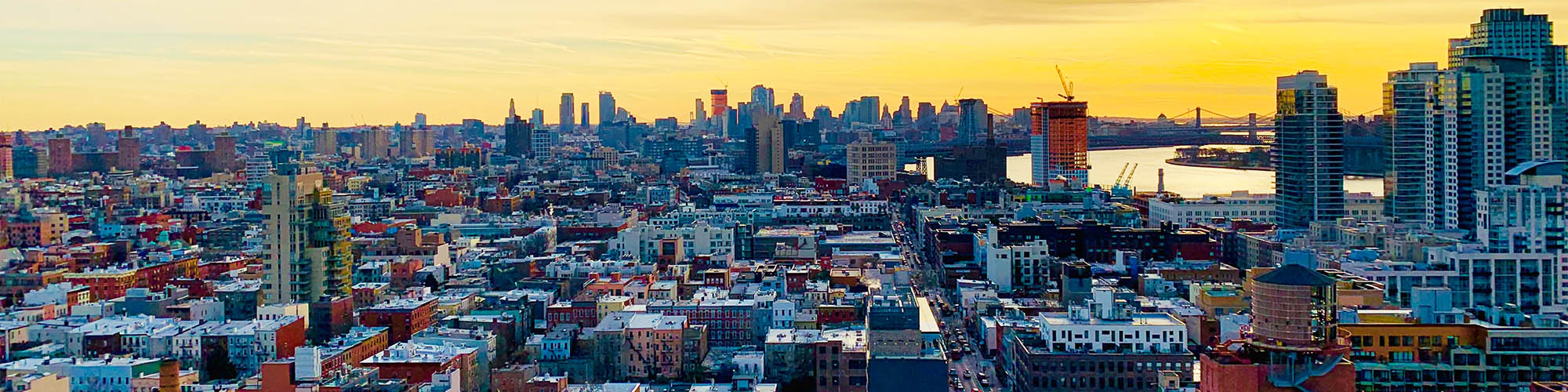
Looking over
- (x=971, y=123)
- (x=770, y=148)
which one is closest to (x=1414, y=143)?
(x=770, y=148)

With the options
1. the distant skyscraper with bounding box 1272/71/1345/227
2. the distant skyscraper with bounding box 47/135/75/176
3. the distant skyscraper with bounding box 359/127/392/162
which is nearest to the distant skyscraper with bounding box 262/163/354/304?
the distant skyscraper with bounding box 1272/71/1345/227

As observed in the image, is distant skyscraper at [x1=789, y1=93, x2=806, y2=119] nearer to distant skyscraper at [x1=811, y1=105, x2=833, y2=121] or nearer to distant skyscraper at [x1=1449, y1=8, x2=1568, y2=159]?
distant skyscraper at [x1=811, y1=105, x2=833, y2=121]

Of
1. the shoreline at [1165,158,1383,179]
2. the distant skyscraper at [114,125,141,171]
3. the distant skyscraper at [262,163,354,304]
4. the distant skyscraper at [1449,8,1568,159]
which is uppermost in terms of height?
the distant skyscraper at [1449,8,1568,159]

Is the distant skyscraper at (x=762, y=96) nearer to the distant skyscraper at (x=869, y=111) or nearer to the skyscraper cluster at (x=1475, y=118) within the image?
the distant skyscraper at (x=869, y=111)

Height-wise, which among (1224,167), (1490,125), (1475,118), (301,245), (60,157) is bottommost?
(301,245)

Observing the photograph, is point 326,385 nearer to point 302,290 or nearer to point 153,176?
point 302,290

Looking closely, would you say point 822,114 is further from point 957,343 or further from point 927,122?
point 957,343
